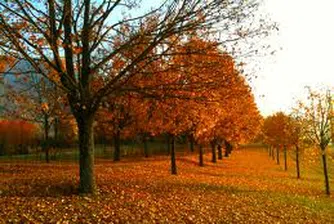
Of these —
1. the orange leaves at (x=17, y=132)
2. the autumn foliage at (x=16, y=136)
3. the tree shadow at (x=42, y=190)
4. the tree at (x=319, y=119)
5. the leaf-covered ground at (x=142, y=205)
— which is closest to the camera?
the leaf-covered ground at (x=142, y=205)

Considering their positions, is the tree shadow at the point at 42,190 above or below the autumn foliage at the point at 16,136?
below

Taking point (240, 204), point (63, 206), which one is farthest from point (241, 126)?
point (63, 206)

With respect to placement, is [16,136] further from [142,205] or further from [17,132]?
[142,205]

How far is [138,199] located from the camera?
46.4 feet

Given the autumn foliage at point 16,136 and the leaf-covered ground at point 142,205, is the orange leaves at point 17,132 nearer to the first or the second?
the autumn foliage at point 16,136

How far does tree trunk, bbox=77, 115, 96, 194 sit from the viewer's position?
14.0 meters

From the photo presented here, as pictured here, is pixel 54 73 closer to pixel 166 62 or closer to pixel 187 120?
pixel 166 62

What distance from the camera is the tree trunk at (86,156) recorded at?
13961mm

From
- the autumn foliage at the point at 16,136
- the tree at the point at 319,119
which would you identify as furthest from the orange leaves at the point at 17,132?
the tree at the point at 319,119

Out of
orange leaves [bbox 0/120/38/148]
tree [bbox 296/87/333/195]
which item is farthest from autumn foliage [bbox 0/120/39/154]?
tree [bbox 296/87/333/195]

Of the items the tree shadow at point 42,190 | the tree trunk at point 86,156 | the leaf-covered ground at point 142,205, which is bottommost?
the leaf-covered ground at point 142,205

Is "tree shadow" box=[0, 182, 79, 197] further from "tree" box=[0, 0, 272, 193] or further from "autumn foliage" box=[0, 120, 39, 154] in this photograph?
"autumn foliage" box=[0, 120, 39, 154]

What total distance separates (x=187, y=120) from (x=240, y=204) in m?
8.31

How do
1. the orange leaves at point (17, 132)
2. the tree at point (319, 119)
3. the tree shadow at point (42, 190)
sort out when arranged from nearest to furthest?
the tree shadow at point (42, 190) → the tree at point (319, 119) → the orange leaves at point (17, 132)
